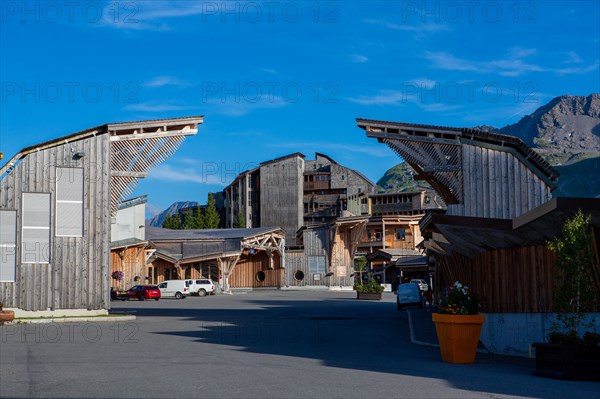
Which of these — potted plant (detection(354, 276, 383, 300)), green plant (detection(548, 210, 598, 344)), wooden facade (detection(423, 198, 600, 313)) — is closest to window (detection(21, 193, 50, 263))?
wooden facade (detection(423, 198, 600, 313))

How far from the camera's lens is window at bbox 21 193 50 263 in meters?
29.1

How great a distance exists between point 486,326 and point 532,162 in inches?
496

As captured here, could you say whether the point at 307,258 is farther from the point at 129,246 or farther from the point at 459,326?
the point at 459,326

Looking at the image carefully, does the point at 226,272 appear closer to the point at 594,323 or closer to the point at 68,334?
the point at 68,334

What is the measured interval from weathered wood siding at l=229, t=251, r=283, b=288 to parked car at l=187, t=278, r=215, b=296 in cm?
1194

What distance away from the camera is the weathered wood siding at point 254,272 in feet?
254

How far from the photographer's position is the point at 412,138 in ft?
106

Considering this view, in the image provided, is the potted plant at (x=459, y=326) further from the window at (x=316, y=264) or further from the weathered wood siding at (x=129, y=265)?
the window at (x=316, y=264)

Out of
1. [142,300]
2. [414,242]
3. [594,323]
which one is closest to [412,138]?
[594,323]

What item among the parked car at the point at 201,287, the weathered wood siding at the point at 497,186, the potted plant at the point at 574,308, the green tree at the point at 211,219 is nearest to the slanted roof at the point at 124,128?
the weathered wood siding at the point at 497,186

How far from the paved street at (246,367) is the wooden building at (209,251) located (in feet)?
147

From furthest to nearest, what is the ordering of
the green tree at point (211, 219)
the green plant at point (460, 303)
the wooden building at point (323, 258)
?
the green tree at point (211, 219), the wooden building at point (323, 258), the green plant at point (460, 303)

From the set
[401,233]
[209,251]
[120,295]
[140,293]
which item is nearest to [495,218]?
[140,293]

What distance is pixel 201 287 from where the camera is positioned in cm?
6406
